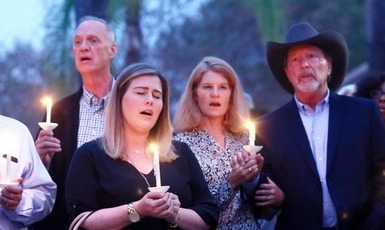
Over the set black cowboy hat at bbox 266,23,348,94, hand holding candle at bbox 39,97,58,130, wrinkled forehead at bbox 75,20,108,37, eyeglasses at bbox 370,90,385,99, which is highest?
wrinkled forehead at bbox 75,20,108,37

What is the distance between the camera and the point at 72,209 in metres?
5.05

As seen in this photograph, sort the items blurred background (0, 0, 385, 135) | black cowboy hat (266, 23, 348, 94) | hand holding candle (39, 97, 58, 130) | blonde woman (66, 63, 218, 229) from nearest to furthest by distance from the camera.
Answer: blonde woman (66, 63, 218, 229)
hand holding candle (39, 97, 58, 130)
black cowboy hat (266, 23, 348, 94)
blurred background (0, 0, 385, 135)

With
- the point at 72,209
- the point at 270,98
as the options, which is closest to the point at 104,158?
the point at 72,209

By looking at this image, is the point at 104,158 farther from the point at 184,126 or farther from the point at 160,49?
the point at 160,49

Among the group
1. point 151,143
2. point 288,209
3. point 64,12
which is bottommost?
point 288,209

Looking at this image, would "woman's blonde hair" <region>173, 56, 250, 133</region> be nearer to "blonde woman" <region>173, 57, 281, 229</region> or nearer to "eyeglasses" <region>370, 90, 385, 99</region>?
"blonde woman" <region>173, 57, 281, 229</region>

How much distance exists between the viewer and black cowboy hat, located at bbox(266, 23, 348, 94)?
20.5 ft

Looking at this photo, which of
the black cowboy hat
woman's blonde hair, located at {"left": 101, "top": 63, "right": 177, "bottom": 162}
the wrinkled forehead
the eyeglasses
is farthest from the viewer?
the eyeglasses

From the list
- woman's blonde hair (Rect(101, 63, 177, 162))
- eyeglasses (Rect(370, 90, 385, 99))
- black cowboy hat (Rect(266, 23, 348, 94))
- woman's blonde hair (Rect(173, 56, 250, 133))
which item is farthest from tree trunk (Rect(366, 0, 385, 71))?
woman's blonde hair (Rect(101, 63, 177, 162))

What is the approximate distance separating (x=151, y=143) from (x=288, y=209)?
1.09 m

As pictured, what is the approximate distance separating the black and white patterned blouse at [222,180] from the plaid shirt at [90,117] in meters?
0.55

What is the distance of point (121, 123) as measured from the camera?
17.4 feet

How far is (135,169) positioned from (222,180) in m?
1.06

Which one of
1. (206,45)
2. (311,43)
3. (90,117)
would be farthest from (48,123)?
(206,45)
